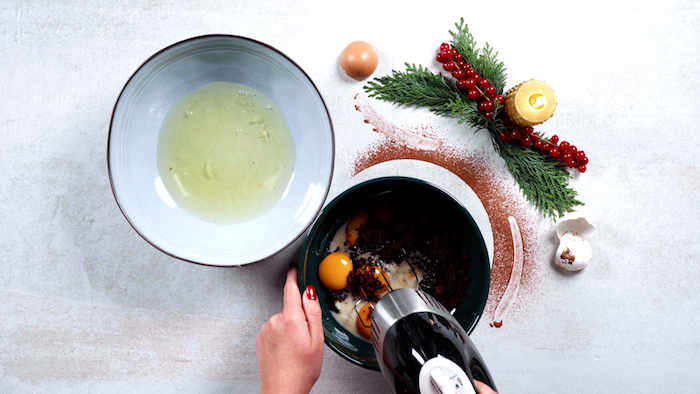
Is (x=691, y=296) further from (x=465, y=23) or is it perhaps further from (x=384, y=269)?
(x=465, y=23)

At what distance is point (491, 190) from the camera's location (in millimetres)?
1188

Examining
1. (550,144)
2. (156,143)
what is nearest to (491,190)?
(550,144)

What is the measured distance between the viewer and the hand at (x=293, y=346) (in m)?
0.97

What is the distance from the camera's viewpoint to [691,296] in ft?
4.11

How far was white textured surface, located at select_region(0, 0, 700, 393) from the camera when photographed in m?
1.14

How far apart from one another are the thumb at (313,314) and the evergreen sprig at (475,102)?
1.78 ft

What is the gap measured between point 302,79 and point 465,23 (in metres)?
0.49

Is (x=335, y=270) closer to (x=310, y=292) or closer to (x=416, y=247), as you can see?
(x=310, y=292)

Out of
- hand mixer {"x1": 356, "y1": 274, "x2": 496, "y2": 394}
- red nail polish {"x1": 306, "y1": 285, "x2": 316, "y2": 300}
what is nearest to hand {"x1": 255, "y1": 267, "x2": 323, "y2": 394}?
red nail polish {"x1": 306, "y1": 285, "x2": 316, "y2": 300}

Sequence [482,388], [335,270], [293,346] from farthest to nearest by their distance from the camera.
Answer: [335,270] → [293,346] → [482,388]

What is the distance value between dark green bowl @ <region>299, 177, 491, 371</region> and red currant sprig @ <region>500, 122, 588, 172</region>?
283 mm

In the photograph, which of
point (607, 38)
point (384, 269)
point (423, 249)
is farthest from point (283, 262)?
point (607, 38)

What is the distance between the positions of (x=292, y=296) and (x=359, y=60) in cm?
61

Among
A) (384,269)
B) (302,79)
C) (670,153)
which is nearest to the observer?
(302,79)
